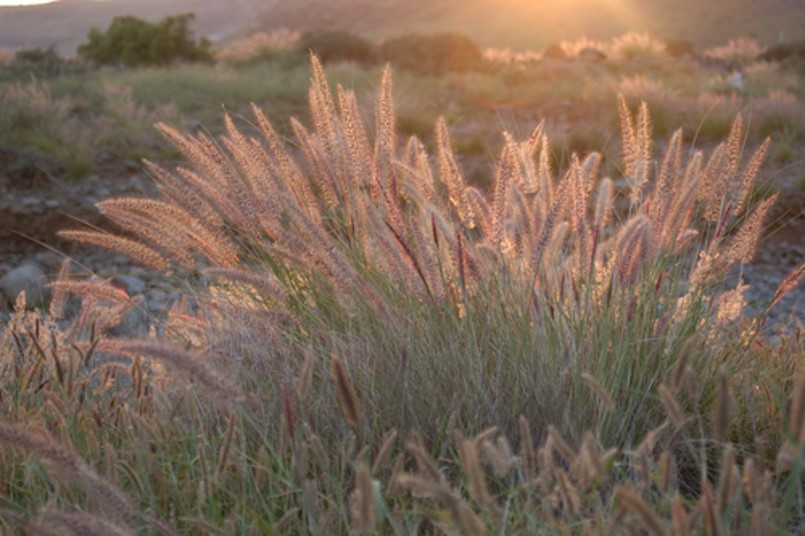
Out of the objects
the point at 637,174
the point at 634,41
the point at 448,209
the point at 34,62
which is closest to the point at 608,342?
the point at 637,174

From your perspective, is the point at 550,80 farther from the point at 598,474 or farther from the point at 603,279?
the point at 598,474

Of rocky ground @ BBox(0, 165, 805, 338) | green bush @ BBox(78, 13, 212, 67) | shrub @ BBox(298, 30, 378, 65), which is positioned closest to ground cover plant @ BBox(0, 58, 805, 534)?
rocky ground @ BBox(0, 165, 805, 338)

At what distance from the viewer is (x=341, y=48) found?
21688 millimetres

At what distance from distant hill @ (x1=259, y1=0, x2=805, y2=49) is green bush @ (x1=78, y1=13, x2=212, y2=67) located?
2948 centimetres

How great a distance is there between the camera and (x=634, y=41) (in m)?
27.0

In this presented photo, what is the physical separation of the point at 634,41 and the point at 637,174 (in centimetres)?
2626

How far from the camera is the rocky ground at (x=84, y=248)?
649cm

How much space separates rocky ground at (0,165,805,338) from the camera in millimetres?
6488

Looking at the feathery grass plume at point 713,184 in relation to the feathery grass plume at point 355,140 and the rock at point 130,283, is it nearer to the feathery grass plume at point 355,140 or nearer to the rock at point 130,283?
the feathery grass plume at point 355,140

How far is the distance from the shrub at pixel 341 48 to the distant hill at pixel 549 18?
2801 centimetres

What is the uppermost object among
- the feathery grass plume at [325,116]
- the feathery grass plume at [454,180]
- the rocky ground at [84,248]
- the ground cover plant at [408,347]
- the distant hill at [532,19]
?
the distant hill at [532,19]

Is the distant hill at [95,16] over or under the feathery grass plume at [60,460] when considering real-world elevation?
over

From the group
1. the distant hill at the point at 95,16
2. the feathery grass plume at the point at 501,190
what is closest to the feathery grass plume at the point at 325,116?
the feathery grass plume at the point at 501,190

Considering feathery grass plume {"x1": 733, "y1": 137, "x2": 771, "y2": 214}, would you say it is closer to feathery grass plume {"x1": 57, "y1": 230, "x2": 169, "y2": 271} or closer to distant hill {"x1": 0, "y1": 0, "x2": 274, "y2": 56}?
feathery grass plume {"x1": 57, "y1": 230, "x2": 169, "y2": 271}
